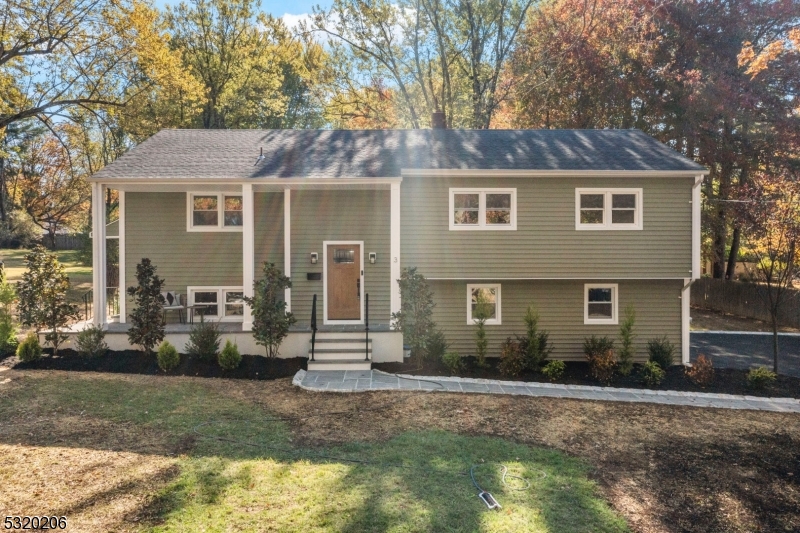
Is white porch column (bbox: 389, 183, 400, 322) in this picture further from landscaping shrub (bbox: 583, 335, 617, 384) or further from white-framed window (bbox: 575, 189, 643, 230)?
landscaping shrub (bbox: 583, 335, 617, 384)

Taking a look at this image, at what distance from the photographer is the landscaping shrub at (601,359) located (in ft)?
34.6

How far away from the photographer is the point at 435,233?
38.4 feet

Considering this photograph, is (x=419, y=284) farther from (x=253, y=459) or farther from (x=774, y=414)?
(x=774, y=414)

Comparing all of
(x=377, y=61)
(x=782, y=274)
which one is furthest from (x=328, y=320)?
A: (x=377, y=61)

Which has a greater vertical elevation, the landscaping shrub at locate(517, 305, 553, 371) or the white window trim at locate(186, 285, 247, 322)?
the white window trim at locate(186, 285, 247, 322)

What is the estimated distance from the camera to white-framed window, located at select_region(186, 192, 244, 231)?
485 inches

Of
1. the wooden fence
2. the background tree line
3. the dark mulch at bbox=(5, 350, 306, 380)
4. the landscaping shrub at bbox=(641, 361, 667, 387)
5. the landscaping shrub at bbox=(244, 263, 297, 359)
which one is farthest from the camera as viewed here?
the wooden fence

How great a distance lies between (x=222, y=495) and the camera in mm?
4652

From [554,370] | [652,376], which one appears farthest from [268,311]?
[652,376]

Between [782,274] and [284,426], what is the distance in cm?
1305

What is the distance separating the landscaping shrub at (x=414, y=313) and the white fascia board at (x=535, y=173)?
2.51 metres

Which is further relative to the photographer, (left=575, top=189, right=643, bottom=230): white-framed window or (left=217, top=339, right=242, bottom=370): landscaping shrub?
(left=575, top=189, right=643, bottom=230): white-framed window

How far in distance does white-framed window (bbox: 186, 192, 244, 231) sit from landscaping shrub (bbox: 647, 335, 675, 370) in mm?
10969

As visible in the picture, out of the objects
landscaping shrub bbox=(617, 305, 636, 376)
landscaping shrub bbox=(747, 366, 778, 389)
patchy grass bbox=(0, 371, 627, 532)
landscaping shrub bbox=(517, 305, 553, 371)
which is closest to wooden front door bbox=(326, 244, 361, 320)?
landscaping shrub bbox=(517, 305, 553, 371)
